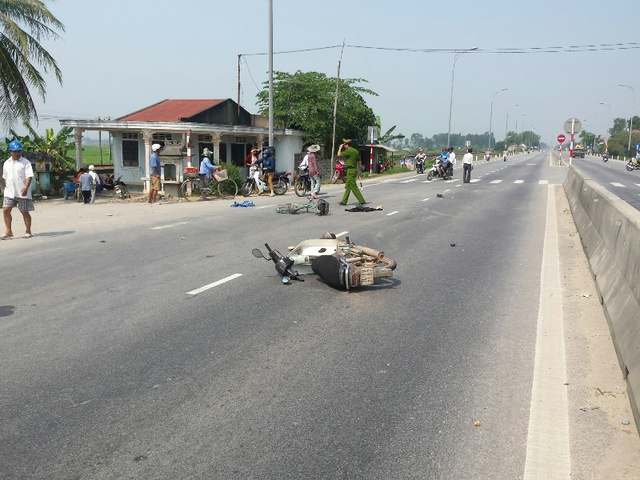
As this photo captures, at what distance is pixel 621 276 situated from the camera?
6.30 metres

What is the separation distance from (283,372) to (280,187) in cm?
1934

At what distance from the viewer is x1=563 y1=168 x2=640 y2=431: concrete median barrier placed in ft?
15.0

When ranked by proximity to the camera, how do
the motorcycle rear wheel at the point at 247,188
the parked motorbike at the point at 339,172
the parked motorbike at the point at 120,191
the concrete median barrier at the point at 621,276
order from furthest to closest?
the parked motorbike at the point at 339,172 → the parked motorbike at the point at 120,191 → the motorcycle rear wheel at the point at 247,188 → the concrete median barrier at the point at 621,276

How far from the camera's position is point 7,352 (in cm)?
513

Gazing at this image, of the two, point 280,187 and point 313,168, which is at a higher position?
point 313,168

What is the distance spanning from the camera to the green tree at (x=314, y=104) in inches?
1423

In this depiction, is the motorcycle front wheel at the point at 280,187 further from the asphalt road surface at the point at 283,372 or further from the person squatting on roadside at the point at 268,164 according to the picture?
the asphalt road surface at the point at 283,372

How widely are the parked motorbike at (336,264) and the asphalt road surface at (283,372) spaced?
22 cm

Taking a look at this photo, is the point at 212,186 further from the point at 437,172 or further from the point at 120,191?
the point at 437,172

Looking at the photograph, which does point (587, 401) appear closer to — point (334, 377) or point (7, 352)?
point (334, 377)

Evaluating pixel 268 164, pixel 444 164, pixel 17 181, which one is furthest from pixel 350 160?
pixel 444 164

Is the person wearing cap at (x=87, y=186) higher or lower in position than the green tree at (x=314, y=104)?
lower

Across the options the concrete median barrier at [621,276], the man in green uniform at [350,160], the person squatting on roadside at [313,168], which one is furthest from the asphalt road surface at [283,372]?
the person squatting on roadside at [313,168]

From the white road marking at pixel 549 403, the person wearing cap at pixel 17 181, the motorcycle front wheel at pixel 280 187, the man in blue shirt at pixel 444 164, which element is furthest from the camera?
the man in blue shirt at pixel 444 164
